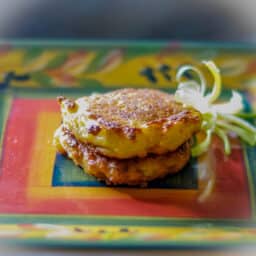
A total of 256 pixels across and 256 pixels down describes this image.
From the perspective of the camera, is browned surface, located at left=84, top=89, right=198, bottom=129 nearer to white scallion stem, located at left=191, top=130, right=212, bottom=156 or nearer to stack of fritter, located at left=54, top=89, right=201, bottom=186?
stack of fritter, located at left=54, top=89, right=201, bottom=186

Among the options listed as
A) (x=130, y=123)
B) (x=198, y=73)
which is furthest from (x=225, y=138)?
(x=130, y=123)

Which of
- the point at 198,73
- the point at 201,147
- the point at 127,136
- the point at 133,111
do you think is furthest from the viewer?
the point at 198,73

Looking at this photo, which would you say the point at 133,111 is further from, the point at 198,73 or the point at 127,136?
the point at 198,73

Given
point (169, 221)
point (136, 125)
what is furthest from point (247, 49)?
point (169, 221)

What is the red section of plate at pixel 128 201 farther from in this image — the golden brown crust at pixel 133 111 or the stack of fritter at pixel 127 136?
the golden brown crust at pixel 133 111

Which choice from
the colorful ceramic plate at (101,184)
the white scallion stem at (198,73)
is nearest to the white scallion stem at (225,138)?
the colorful ceramic plate at (101,184)

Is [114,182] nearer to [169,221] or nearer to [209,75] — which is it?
[169,221]

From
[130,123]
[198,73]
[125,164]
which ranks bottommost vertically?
[125,164]

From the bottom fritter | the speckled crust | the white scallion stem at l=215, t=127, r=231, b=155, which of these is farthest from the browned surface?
the white scallion stem at l=215, t=127, r=231, b=155
